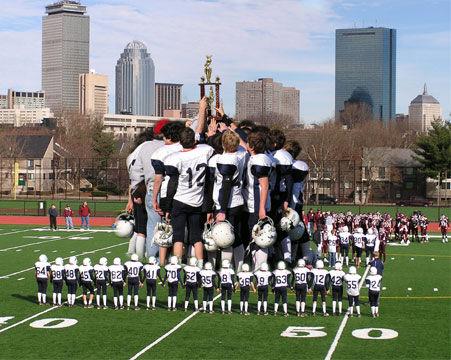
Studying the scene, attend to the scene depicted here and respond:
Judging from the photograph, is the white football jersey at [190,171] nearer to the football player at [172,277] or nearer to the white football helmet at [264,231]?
the white football helmet at [264,231]

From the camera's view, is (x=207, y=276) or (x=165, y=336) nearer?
(x=165, y=336)

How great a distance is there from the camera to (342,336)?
576 inches

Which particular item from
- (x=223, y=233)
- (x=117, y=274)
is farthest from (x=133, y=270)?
(x=223, y=233)

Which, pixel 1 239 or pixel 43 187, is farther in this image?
pixel 43 187

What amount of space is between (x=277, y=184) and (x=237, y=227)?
0.97 m

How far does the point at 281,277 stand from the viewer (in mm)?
15734

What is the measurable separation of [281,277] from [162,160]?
313cm

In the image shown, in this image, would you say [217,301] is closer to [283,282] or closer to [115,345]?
[283,282]

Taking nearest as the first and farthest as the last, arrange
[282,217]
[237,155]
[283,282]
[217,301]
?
[237,155] < [282,217] < [283,282] < [217,301]

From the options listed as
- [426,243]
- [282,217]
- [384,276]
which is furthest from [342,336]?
[426,243]

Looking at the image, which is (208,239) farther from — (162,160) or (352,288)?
(352,288)

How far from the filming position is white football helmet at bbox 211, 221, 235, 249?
42.9ft

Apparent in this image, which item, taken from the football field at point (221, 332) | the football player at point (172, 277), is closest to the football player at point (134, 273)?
the football field at point (221, 332)

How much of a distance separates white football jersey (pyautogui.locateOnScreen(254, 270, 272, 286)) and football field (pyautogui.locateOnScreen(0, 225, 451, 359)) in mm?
613
